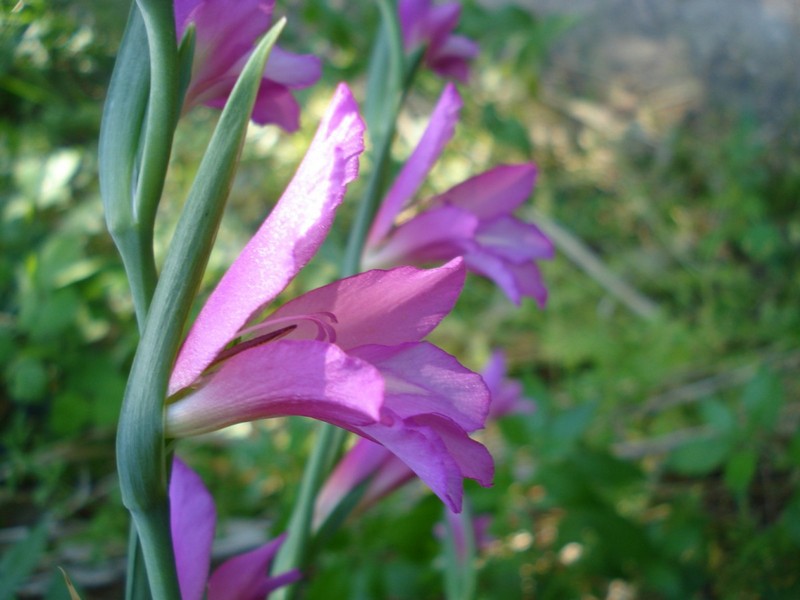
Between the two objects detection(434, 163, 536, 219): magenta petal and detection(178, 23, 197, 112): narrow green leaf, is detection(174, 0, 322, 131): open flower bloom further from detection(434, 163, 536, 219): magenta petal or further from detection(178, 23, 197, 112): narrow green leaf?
detection(434, 163, 536, 219): magenta petal

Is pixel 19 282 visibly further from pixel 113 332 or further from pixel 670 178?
pixel 670 178

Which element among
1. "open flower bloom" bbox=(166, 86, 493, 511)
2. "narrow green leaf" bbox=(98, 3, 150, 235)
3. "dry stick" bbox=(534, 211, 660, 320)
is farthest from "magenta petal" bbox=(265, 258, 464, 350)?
"dry stick" bbox=(534, 211, 660, 320)

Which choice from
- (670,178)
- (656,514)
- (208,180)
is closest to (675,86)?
(670,178)

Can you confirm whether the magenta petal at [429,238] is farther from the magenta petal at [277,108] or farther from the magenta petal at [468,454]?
the magenta petal at [468,454]

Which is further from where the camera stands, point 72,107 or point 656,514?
point 72,107

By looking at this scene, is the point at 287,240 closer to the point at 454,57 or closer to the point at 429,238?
the point at 429,238

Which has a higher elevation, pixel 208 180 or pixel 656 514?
pixel 208 180

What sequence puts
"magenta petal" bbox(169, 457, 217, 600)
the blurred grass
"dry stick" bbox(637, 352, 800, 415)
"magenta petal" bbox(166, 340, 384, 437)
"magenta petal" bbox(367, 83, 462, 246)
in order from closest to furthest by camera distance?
"magenta petal" bbox(166, 340, 384, 437) < "magenta petal" bbox(169, 457, 217, 600) < "magenta petal" bbox(367, 83, 462, 246) < the blurred grass < "dry stick" bbox(637, 352, 800, 415)

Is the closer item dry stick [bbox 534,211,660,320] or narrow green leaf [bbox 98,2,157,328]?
narrow green leaf [bbox 98,2,157,328]
